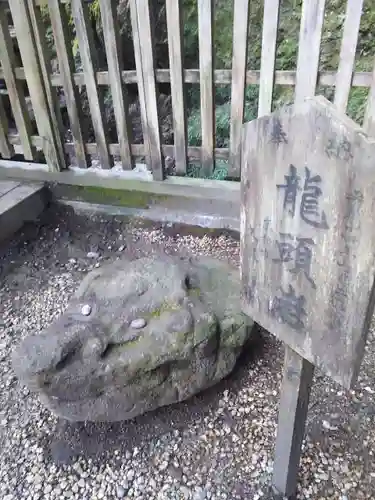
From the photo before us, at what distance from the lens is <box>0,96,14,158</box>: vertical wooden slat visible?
3.29 meters

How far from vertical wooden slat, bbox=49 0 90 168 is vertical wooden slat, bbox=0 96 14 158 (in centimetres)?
55

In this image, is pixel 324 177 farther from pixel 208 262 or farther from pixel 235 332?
pixel 208 262

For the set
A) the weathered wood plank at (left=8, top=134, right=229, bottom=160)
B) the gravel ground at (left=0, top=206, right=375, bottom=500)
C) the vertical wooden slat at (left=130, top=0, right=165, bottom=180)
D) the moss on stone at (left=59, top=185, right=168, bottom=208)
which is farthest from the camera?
the moss on stone at (left=59, top=185, right=168, bottom=208)

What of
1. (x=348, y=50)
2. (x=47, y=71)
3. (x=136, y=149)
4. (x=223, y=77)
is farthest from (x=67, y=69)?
(x=348, y=50)

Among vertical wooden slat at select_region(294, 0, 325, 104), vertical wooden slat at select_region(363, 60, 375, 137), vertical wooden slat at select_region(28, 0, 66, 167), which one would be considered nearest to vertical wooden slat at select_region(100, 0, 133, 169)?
vertical wooden slat at select_region(28, 0, 66, 167)

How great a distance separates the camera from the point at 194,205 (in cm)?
314

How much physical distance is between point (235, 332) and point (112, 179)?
1703 mm

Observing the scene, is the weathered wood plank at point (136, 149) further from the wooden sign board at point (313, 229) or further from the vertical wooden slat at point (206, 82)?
the wooden sign board at point (313, 229)

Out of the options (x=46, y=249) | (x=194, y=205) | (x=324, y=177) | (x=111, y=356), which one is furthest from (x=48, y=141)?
(x=324, y=177)

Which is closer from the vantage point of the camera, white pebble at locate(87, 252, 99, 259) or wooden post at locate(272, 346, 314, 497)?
wooden post at locate(272, 346, 314, 497)

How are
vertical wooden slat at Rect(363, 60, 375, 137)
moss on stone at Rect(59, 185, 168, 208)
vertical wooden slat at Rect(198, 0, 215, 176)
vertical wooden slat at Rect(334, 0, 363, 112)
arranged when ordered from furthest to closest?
moss on stone at Rect(59, 185, 168, 208)
vertical wooden slat at Rect(198, 0, 215, 176)
vertical wooden slat at Rect(363, 60, 375, 137)
vertical wooden slat at Rect(334, 0, 363, 112)

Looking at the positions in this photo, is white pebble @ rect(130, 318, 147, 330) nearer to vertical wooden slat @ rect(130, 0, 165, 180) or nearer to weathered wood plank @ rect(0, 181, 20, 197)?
vertical wooden slat @ rect(130, 0, 165, 180)

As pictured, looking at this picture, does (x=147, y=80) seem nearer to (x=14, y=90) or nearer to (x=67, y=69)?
(x=67, y=69)

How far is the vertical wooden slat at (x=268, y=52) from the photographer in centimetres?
236
